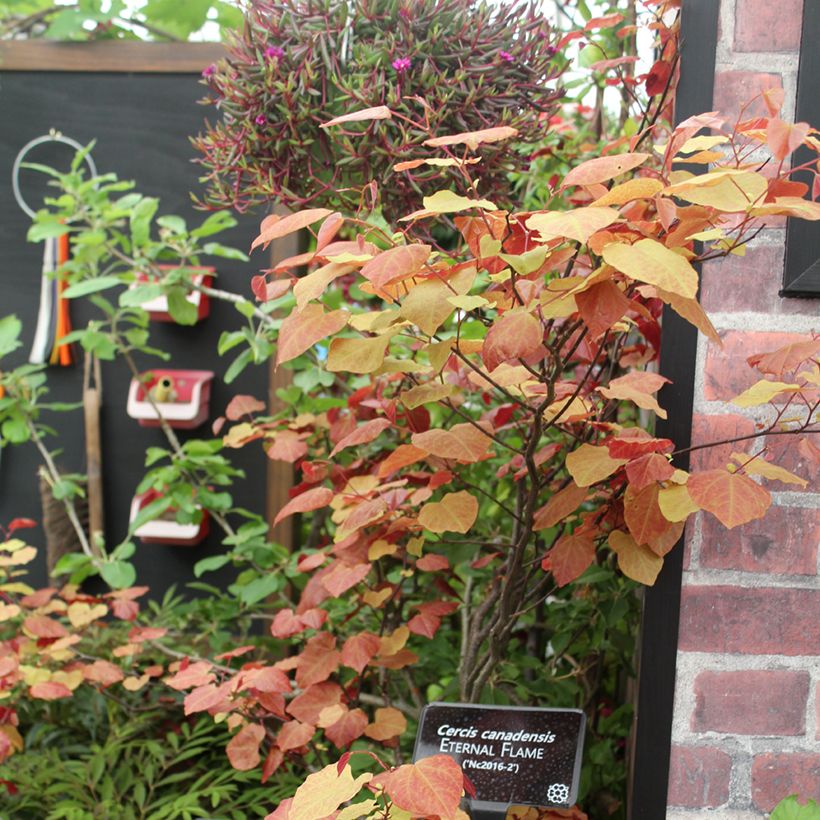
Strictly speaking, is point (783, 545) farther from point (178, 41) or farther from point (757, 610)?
point (178, 41)

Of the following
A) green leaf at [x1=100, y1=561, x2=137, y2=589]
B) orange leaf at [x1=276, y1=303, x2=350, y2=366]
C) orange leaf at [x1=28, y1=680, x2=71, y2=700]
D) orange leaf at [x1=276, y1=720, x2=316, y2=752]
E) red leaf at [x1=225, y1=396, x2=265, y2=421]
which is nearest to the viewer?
orange leaf at [x1=276, y1=303, x2=350, y2=366]

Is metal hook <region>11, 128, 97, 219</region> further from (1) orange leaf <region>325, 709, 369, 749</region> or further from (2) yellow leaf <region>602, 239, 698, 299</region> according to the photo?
(2) yellow leaf <region>602, 239, 698, 299</region>

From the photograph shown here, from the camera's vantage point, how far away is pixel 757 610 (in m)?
1.03

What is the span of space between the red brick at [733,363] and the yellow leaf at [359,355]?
Result: 0.41 metres

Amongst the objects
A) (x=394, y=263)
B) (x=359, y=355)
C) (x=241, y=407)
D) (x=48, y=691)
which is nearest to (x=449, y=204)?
(x=394, y=263)

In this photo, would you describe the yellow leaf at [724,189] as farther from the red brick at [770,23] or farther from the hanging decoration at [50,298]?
the hanging decoration at [50,298]

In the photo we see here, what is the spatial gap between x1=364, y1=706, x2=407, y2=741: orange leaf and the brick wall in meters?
0.35

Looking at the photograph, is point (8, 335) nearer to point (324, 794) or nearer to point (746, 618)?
point (324, 794)

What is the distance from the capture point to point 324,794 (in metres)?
0.74

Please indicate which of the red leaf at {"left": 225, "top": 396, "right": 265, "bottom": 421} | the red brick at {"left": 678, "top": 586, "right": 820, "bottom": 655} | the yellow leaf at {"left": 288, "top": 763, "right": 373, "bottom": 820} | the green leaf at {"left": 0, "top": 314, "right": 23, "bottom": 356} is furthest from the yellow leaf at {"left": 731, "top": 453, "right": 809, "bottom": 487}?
the green leaf at {"left": 0, "top": 314, "right": 23, "bottom": 356}

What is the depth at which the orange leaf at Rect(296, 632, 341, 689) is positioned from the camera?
3.89 ft

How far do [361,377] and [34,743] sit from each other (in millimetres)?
929

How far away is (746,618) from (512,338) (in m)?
0.51

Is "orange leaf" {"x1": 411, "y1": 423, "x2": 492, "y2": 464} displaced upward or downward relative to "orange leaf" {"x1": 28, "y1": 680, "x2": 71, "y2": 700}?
upward
